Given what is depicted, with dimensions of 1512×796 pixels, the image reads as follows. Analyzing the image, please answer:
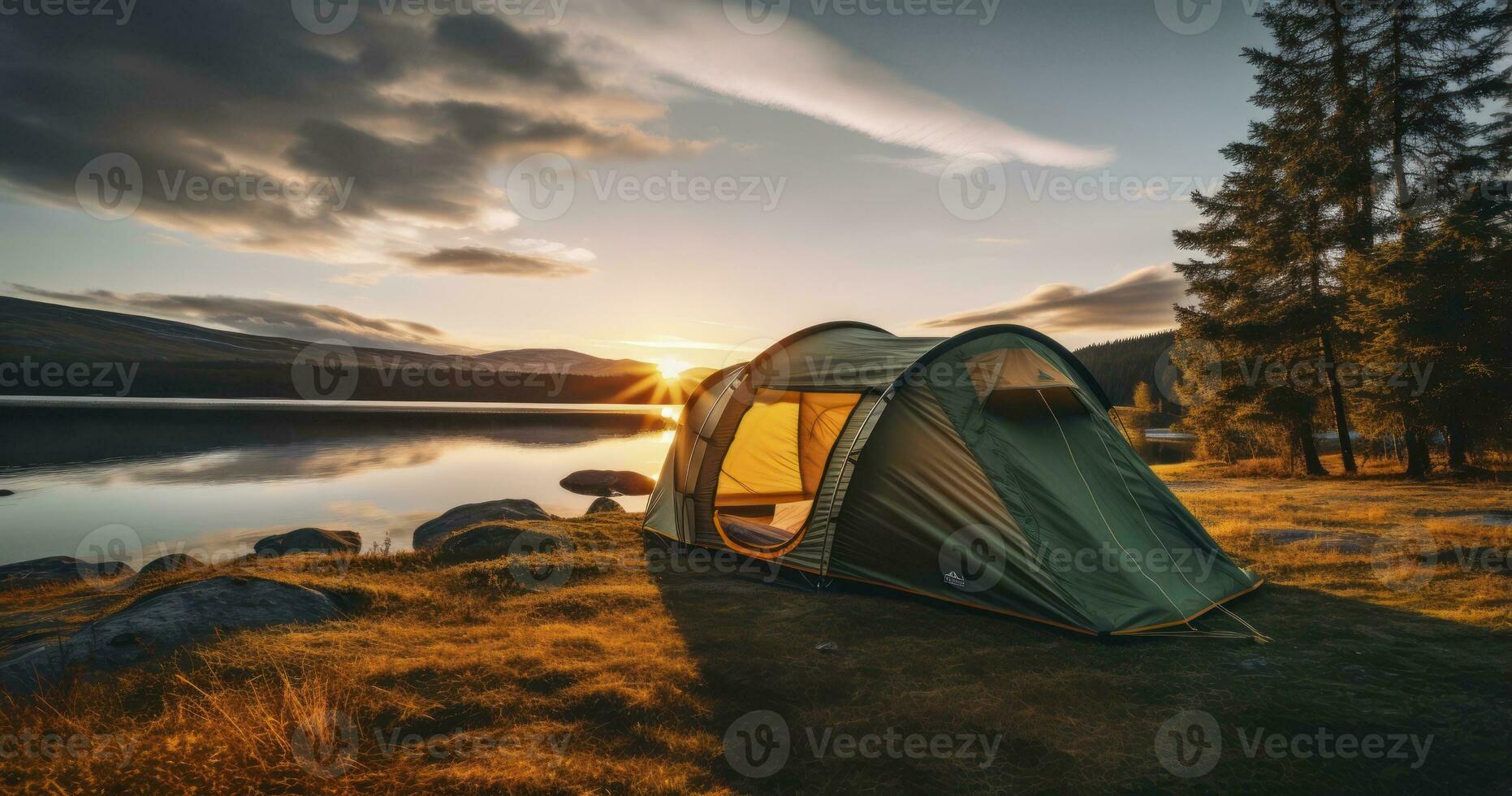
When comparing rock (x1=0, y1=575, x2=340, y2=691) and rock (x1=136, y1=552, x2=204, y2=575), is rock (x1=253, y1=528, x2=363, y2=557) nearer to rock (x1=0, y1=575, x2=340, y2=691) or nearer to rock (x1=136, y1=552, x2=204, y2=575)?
rock (x1=136, y1=552, x2=204, y2=575)

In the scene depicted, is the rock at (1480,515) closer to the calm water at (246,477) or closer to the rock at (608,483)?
the calm water at (246,477)

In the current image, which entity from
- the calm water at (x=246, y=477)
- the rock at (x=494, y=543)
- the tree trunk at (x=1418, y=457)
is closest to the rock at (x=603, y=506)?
the calm water at (x=246, y=477)

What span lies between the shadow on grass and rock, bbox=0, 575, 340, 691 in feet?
12.9

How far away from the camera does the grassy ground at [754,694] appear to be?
3.71 m

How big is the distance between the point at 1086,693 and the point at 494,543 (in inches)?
345

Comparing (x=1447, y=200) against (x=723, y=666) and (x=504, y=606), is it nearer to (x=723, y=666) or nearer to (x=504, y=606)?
(x=723, y=666)

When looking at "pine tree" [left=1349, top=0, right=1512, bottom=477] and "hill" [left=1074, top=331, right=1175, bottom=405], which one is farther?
"hill" [left=1074, top=331, right=1175, bottom=405]

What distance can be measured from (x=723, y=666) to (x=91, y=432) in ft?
222

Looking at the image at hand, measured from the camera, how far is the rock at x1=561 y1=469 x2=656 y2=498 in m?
25.3

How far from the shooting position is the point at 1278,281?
18.5 metres

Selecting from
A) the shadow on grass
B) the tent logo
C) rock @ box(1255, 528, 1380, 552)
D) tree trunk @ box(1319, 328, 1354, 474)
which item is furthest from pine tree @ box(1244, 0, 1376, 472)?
the tent logo

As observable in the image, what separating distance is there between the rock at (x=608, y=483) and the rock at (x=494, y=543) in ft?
46.1

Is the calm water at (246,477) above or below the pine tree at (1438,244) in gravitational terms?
below

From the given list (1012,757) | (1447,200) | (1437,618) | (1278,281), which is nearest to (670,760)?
(1012,757)
